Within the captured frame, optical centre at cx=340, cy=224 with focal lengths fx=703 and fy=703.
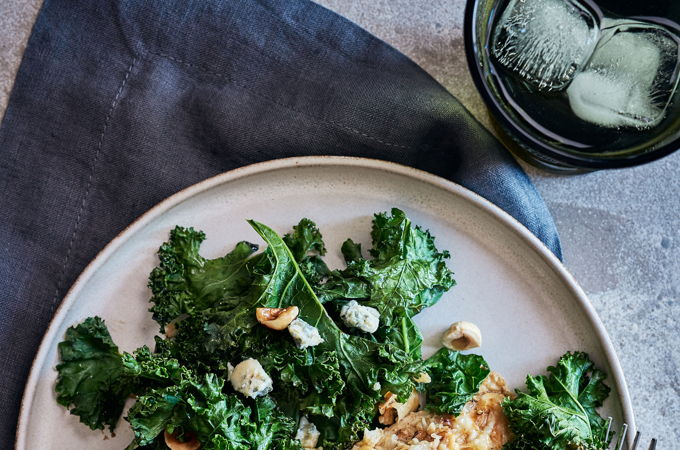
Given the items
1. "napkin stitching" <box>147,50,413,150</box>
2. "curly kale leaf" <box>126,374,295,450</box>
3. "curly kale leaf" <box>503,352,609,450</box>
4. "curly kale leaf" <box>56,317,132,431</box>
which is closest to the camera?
"curly kale leaf" <box>126,374,295,450</box>

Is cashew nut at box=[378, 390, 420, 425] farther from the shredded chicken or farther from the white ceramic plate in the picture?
the white ceramic plate

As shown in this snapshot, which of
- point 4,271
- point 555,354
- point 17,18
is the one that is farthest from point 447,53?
point 4,271

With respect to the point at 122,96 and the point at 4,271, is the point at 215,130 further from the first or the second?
the point at 4,271

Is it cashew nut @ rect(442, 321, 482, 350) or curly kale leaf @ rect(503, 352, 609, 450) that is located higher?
cashew nut @ rect(442, 321, 482, 350)

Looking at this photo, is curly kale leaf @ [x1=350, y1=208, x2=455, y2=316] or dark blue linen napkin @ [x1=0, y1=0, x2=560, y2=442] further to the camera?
dark blue linen napkin @ [x1=0, y1=0, x2=560, y2=442]

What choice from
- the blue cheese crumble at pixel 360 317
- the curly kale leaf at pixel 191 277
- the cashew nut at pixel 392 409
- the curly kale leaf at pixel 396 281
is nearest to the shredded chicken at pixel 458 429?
the cashew nut at pixel 392 409

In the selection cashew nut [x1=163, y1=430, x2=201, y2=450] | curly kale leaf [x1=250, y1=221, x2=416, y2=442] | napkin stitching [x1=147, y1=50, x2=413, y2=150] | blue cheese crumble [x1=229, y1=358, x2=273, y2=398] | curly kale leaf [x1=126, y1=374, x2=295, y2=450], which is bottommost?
cashew nut [x1=163, y1=430, x2=201, y2=450]

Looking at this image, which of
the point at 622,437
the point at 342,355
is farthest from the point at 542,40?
the point at 622,437

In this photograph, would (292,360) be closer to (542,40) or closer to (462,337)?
(462,337)

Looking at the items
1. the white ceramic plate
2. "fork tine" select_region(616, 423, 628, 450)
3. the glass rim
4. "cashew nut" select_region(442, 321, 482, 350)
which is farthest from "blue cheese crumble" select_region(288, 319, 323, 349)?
"fork tine" select_region(616, 423, 628, 450)

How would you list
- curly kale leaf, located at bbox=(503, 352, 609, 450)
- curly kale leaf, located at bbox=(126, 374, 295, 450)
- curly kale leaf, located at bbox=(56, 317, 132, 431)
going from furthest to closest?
curly kale leaf, located at bbox=(56, 317, 132, 431) → curly kale leaf, located at bbox=(503, 352, 609, 450) → curly kale leaf, located at bbox=(126, 374, 295, 450)
